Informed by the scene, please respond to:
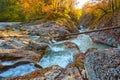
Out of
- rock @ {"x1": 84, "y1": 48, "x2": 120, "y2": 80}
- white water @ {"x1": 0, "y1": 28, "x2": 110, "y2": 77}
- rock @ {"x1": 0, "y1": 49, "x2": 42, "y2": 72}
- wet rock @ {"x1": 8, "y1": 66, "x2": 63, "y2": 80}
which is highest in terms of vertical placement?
rock @ {"x1": 84, "y1": 48, "x2": 120, "y2": 80}

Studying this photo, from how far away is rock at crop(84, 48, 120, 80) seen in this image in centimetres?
587

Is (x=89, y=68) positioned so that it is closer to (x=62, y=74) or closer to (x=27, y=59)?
(x=62, y=74)

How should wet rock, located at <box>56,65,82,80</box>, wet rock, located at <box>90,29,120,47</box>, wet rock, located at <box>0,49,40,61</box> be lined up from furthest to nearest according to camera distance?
wet rock, located at <box>90,29,120,47</box>
wet rock, located at <box>0,49,40,61</box>
wet rock, located at <box>56,65,82,80</box>

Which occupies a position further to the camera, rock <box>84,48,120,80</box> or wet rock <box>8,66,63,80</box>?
wet rock <box>8,66,63,80</box>

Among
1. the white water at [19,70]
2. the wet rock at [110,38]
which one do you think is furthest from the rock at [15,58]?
the wet rock at [110,38]

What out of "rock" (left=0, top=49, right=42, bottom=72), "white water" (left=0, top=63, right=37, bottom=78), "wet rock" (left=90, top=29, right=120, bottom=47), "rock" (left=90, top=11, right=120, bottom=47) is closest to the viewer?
"white water" (left=0, top=63, right=37, bottom=78)

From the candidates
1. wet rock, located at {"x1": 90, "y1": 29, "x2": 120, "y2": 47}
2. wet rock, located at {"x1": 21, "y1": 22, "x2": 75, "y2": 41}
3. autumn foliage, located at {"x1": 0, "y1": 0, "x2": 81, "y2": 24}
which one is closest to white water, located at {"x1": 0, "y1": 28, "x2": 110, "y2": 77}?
wet rock, located at {"x1": 90, "y1": 29, "x2": 120, "y2": 47}

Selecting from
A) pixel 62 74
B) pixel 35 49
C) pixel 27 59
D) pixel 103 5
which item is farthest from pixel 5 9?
pixel 62 74

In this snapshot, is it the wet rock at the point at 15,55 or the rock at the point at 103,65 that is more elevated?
the rock at the point at 103,65

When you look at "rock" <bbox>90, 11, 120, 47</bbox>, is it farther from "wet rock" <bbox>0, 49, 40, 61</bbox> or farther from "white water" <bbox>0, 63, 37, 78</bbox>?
"white water" <bbox>0, 63, 37, 78</bbox>

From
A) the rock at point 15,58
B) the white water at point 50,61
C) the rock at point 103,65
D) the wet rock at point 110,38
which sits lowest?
the wet rock at point 110,38

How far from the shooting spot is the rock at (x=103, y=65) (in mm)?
5870

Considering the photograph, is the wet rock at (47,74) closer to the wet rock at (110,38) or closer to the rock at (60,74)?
the rock at (60,74)

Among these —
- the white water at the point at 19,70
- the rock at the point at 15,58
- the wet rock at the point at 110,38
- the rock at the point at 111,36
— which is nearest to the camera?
the white water at the point at 19,70
